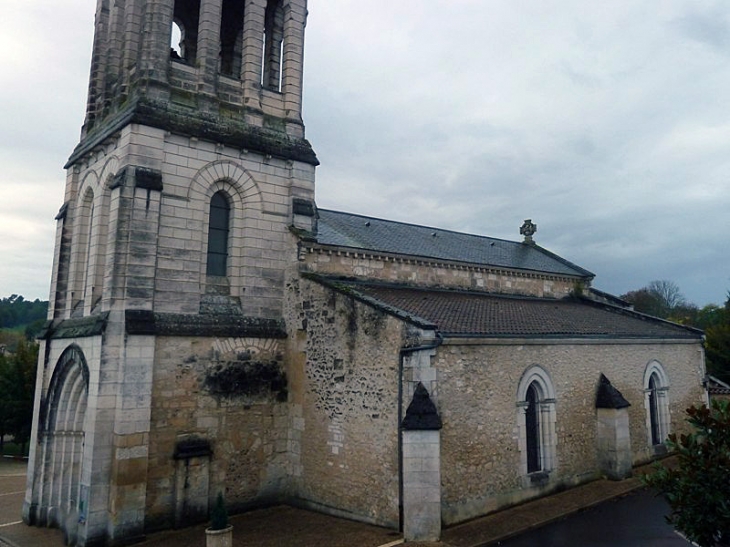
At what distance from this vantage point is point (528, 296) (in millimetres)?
21609

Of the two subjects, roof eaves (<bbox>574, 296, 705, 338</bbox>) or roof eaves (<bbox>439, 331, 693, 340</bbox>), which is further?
roof eaves (<bbox>574, 296, 705, 338</bbox>)

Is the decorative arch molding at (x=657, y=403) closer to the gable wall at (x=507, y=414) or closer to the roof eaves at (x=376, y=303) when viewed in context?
the gable wall at (x=507, y=414)

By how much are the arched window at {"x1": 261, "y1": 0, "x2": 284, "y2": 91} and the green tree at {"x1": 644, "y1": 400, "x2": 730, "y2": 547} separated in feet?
44.8

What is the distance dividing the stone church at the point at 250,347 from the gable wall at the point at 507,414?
0.06 metres

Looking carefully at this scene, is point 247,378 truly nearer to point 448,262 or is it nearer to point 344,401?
point 344,401

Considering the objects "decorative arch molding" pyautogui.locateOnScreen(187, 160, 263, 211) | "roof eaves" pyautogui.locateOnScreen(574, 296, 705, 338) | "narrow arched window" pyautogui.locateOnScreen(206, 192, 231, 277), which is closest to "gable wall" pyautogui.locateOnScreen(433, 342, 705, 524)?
"roof eaves" pyautogui.locateOnScreen(574, 296, 705, 338)

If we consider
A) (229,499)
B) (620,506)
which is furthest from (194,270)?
(620,506)

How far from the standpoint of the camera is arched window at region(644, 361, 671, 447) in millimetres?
18875

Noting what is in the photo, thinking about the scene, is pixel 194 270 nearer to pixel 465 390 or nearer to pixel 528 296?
pixel 465 390

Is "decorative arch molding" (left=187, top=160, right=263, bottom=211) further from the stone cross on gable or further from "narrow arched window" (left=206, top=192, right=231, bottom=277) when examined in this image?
the stone cross on gable

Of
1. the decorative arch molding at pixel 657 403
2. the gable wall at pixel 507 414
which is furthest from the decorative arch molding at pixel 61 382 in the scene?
the decorative arch molding at pixel 657 403

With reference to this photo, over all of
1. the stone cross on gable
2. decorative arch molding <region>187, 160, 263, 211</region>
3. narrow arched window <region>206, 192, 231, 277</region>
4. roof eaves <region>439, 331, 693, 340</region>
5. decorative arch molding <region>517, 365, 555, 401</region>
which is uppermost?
the stone cross on gable

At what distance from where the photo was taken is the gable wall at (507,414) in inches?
476

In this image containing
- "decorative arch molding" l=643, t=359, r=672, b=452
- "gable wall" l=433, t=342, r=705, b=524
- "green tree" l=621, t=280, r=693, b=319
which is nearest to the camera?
"gable wall" l=433, t=342, r=705, b=524
